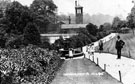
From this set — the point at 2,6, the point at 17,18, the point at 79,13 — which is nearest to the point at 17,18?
the point at 17,18

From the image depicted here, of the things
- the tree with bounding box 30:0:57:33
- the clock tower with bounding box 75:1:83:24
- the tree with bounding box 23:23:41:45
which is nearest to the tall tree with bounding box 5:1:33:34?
the tree with bounding box 23:23:41:45

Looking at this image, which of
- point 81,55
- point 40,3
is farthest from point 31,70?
point 40,3

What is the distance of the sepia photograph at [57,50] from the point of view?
19.1 m

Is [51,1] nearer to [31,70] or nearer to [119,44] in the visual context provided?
[119,44]

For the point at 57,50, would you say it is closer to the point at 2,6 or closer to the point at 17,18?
the point at 17,18

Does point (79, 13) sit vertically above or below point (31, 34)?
above

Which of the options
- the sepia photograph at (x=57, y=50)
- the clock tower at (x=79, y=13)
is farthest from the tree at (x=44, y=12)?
the clock tower at (x=79, y=13)

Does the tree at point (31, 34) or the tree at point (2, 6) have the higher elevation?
the tree at point (2, 6)

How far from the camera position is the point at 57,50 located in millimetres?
51656

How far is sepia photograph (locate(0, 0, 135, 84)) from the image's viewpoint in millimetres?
19091

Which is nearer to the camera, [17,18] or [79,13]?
[17,18]

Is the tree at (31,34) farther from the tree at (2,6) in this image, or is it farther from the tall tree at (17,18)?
the tree at (2,6)

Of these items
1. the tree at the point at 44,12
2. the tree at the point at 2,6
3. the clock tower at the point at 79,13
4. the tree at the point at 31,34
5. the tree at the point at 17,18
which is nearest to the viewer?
the tree at the point at 31,34

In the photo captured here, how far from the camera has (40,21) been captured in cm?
10769
